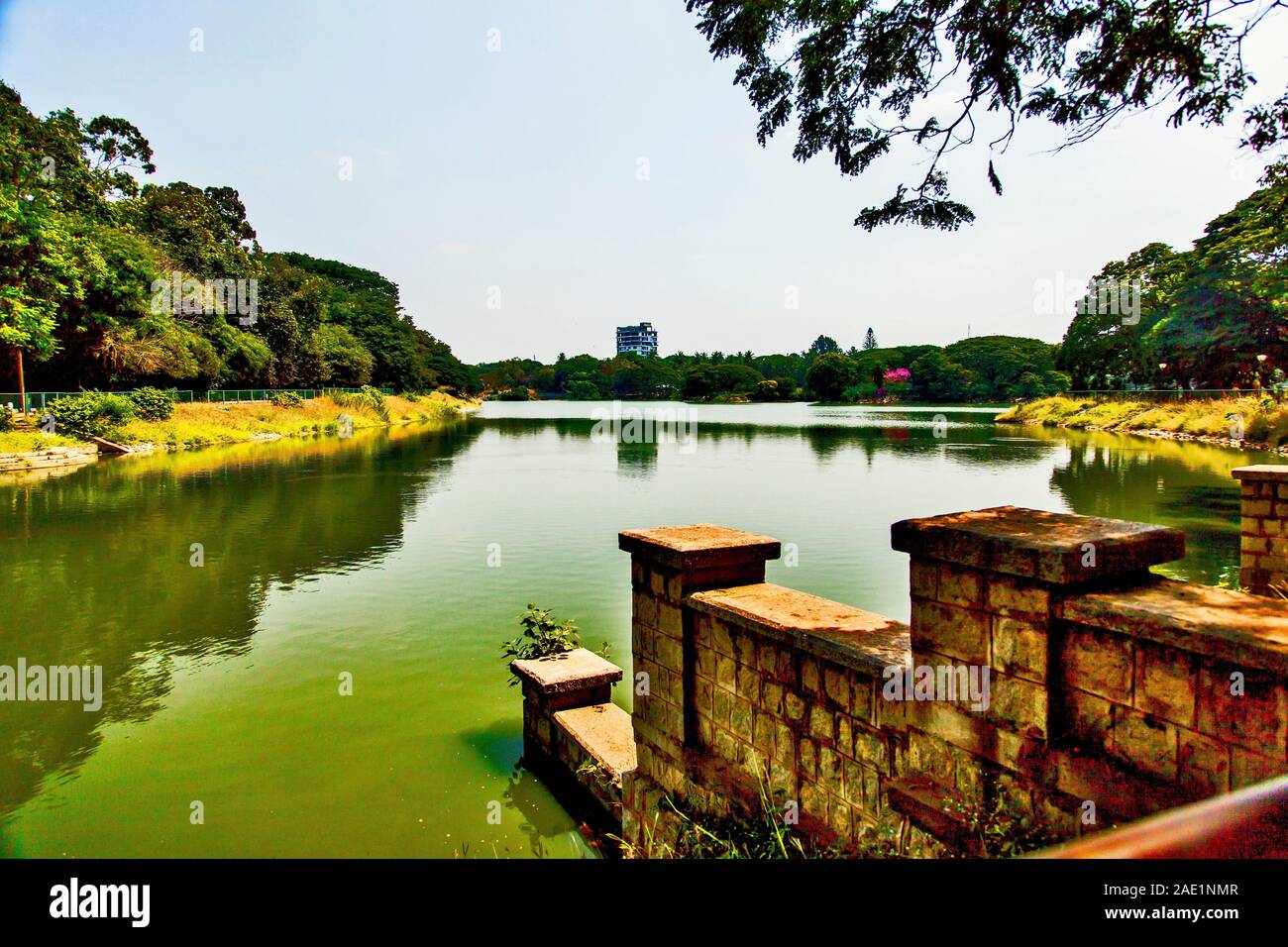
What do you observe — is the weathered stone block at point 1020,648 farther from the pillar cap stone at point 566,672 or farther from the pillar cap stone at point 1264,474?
the pillar cap stone at point 1264,474

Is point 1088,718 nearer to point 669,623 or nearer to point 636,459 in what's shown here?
point 669,623

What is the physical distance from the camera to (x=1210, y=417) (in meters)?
36.8

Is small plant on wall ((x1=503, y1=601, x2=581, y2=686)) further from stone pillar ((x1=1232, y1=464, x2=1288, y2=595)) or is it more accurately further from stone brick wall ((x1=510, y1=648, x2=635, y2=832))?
stone pillar ((x1=1232, y1=464, x2=1288, y2=595))

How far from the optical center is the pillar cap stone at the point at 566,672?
604cm

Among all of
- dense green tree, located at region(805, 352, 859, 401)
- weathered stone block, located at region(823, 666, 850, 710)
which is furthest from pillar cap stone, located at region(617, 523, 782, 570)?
dense green tree, located at region(805, 352, 859, 401)

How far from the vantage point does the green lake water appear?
550 centimetres

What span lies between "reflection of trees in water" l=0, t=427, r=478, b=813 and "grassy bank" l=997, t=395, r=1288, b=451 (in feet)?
103

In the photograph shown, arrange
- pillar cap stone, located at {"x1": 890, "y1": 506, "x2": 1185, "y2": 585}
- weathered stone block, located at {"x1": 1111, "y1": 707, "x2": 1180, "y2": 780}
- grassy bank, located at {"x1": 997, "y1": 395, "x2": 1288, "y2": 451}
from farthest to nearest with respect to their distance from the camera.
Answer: grassy bank, located at {"x1": 997, "y1": 395, "x2": 1288, "y2": 451}
pillar cap stone, located at {"x1": 890, "y1": 506, "x2": 1185, "y2": 585}
weathered stone block, located at {"x1": 1111, "y1": 707, "x2": 1180, "y2": 780}

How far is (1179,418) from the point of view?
40.8 m

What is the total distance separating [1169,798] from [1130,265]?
225 feet

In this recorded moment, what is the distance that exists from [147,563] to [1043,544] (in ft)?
48.7

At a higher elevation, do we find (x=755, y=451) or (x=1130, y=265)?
(x=1130, y=265)
